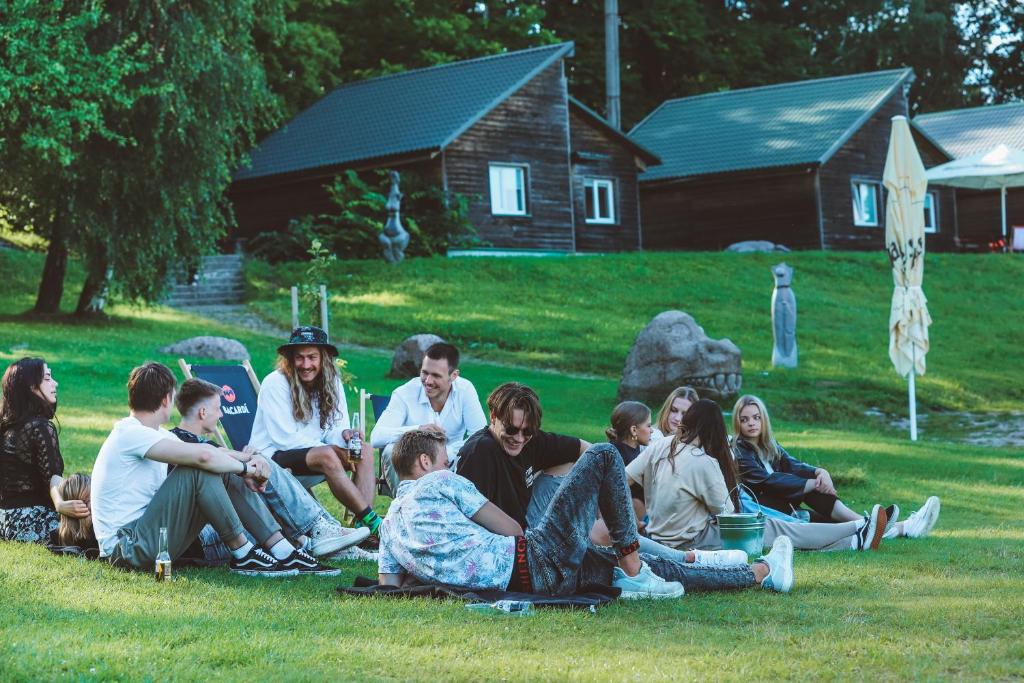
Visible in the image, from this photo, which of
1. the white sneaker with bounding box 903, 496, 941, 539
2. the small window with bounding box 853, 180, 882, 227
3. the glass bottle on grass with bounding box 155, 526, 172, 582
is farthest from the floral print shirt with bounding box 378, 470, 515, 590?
the small window with bounding box 853, 180, 882, 227

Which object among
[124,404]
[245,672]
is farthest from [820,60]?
[245,672]

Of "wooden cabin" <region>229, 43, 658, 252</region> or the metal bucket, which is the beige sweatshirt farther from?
"wooden cabin" <region>229, 43, 658, 252</region>

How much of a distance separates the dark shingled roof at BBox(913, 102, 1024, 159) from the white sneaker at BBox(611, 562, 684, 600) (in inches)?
1646

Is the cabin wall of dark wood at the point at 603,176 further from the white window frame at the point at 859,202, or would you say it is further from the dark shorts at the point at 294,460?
the dark shorts at the point at 294,460

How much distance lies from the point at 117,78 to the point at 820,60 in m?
37.4

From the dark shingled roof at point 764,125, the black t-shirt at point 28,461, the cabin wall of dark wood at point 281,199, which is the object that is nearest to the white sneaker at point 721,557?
the black t-shirt at point 28,461

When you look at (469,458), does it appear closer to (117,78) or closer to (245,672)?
(245,672)

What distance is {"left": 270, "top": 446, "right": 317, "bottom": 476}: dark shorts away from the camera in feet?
27.6

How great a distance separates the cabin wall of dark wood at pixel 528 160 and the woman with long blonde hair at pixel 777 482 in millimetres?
24724

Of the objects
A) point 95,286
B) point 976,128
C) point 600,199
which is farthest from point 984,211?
point 95,286

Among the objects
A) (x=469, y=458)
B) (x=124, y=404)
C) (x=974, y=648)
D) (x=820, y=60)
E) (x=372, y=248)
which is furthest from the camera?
(x=820, y=60)

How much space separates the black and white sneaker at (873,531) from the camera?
8633 mm

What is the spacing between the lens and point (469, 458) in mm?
6922

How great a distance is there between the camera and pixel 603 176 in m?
37.7
